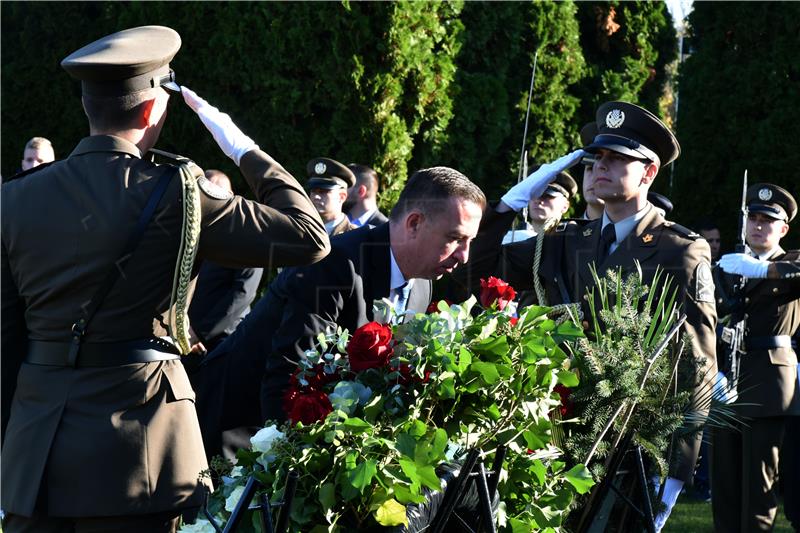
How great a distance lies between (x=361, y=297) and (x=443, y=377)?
114 cm

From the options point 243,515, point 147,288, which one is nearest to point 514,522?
point 243,515

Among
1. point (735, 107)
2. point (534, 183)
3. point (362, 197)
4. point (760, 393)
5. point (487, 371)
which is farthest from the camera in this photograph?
point (735, 107)

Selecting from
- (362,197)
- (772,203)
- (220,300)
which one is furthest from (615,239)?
(362,197)

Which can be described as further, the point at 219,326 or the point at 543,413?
the point at 219,326

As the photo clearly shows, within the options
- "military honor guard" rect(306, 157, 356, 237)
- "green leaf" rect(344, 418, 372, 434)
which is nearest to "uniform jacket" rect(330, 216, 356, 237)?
"military honor guard" rect(306, 157, 356, 237)

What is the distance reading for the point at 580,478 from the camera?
9.27 ft

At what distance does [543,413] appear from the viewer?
8.89ft

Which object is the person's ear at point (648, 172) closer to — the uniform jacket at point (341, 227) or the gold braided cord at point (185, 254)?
the gold braided cord at point (185, 254)

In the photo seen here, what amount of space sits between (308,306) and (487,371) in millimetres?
1132

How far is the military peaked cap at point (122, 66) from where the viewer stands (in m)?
2.73

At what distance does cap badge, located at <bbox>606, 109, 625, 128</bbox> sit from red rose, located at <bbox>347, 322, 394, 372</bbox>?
7.66 feet

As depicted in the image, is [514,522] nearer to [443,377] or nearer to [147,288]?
[443,377]

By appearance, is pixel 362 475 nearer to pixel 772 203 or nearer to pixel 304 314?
pixel 304 314

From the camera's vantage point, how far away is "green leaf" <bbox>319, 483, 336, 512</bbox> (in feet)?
7.49
